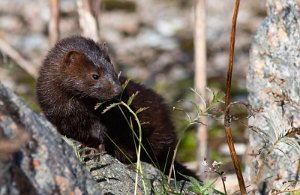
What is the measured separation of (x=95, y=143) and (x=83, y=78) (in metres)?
0.49

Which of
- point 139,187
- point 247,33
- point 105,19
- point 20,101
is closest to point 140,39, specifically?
point 105,19

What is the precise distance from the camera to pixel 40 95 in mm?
5152

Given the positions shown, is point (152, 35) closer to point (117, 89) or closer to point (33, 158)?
point (117, 89)

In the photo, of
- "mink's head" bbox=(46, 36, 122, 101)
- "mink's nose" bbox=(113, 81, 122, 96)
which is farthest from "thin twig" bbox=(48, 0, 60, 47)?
"mink's nose" bbox=(113, 81, 122, 96)

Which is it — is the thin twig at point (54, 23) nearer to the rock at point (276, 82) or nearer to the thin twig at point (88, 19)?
the thin twig at point (88, 19)

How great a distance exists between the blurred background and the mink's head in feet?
21.3

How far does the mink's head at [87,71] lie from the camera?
4.76 m

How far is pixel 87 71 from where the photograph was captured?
4.88 m

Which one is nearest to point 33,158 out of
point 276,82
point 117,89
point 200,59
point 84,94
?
point 117,89

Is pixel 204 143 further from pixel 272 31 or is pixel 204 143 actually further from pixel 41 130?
pixel 41 130

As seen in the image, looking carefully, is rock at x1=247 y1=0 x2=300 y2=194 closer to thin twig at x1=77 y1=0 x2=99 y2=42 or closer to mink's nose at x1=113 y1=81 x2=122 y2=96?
mink's nose at x1=113 y1=81 x2=122 y2=96

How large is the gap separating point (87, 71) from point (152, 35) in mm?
9313

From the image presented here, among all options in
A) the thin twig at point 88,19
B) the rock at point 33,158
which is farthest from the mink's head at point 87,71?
the thin twig at point 88,19

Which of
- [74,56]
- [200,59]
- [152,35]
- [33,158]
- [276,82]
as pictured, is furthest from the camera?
[152,35]
